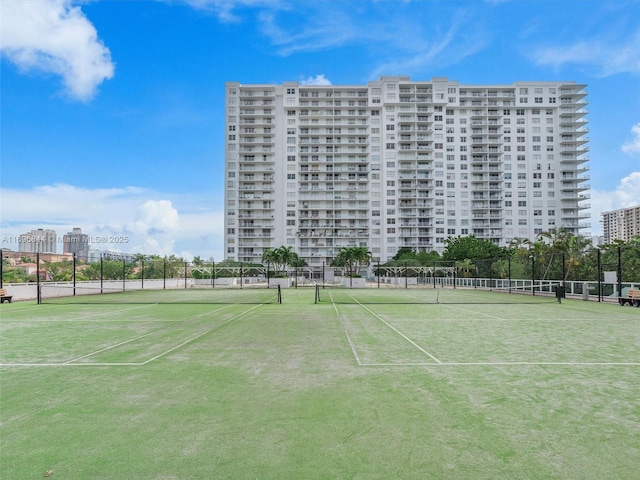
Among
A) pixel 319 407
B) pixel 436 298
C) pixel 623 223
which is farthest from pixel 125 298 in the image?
pixel 623 223

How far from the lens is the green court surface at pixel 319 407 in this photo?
4.07 meters

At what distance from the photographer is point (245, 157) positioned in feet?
370

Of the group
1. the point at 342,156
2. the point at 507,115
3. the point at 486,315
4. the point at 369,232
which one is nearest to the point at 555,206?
the point at 507,115

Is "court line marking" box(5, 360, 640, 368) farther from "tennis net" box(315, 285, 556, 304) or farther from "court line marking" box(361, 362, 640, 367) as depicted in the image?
"tennis net" box(315, 285, 556, 304)

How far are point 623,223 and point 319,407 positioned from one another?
219613 mm

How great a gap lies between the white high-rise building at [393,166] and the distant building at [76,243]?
151ft

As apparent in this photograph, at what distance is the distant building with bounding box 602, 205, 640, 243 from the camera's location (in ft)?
569

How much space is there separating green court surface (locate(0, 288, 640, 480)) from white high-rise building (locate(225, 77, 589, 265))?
98.6m

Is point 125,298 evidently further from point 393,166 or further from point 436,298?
point 393,166

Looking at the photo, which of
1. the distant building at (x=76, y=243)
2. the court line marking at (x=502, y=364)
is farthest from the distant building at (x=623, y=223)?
the court line marking at (x=502, y=364)

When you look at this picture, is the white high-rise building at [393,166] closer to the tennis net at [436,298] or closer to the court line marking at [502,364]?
the tennis net at [436,298]

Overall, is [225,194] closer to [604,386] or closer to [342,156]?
[342,156]

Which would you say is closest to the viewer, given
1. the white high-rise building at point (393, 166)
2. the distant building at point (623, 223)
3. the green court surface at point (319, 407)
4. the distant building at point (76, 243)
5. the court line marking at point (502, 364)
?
the green court surface at point (319, 407)

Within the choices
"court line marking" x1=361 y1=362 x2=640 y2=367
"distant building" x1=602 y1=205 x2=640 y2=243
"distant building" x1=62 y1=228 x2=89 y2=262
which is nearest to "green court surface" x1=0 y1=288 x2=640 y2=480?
"court line marking" x1=361 y1=362 x2=640 y2=367
